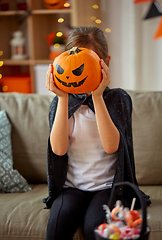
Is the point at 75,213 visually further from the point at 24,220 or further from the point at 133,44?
the point at 133,44

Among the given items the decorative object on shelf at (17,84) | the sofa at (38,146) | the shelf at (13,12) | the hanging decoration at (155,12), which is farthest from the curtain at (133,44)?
the sofa at (38,146)

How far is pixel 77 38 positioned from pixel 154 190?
820 millimetres

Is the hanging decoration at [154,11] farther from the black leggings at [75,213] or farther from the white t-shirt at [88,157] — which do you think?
the black leggings at [75,213]

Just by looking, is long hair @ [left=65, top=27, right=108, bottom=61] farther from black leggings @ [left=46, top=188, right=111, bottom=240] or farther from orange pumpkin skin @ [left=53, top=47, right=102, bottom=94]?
black leggings @ [left=46, top=188, right=111, bottom=240]

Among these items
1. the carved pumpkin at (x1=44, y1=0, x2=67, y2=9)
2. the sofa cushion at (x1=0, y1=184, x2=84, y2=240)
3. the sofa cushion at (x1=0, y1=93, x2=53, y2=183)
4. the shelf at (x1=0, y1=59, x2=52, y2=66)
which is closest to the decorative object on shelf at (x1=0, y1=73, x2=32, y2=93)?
the shelf at (x1=0, y1=59, x2=52, y2=66)

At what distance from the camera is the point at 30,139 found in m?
1.52

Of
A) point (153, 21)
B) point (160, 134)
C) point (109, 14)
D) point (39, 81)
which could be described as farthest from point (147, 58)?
point (160, 134)

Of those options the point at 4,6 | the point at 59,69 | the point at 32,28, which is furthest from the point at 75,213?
the point at 4,6

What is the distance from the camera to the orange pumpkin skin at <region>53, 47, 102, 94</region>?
0.96 meters

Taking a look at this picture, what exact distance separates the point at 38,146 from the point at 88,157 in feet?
1.41

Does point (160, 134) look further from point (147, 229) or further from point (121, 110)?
point (147, 229)

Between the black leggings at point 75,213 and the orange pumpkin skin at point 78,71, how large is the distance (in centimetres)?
44

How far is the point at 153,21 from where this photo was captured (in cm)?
268

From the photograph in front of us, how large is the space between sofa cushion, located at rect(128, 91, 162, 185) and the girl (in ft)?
0.82
